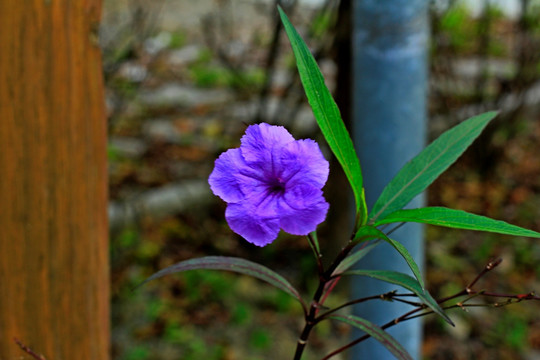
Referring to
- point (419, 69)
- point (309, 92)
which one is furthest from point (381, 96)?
point (309, 92)

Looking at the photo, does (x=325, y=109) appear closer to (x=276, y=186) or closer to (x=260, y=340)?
(x=276, y=186)

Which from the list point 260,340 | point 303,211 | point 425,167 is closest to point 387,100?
point 425,167


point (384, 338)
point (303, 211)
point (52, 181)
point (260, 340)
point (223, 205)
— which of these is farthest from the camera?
point (223, 205)

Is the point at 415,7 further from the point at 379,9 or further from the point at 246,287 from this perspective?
the point at 246,287

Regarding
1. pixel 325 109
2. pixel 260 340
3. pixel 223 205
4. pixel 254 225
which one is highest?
pixel 325 109

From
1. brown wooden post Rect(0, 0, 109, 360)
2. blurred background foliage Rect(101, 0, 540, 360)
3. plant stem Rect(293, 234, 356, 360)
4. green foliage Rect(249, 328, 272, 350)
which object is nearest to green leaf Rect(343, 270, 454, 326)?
plant stem Rect(293, 234, 356, 360)
